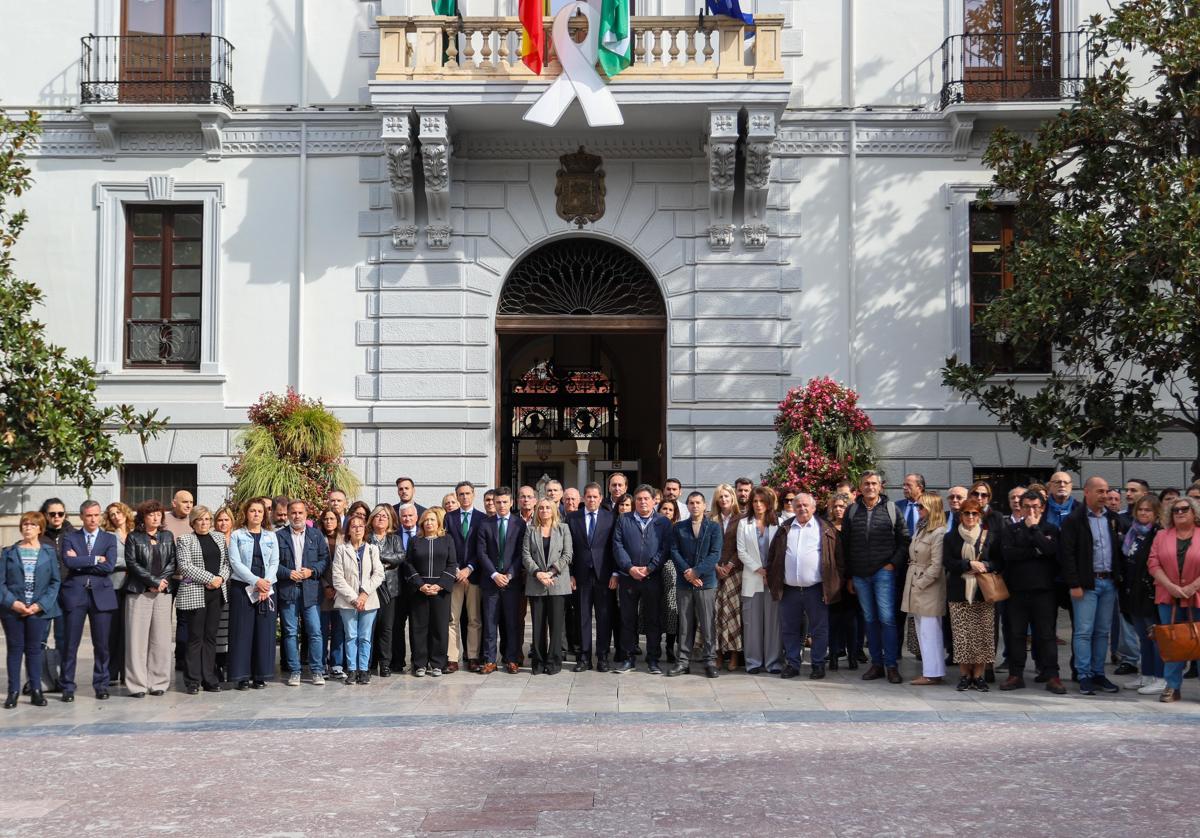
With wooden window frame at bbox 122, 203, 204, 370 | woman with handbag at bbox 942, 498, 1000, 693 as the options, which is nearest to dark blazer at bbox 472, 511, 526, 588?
woman with handbag at bbox 942, 498, 1000, 693

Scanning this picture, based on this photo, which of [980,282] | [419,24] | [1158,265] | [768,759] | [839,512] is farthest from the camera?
[980,282]

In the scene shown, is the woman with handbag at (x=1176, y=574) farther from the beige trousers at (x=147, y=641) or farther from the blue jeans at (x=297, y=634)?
the beige trousers at (x=147, y=641)

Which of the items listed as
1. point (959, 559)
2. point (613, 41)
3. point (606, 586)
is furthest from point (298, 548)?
point (613, 41)

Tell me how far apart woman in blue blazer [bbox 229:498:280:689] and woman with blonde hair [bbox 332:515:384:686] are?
2.11 ft

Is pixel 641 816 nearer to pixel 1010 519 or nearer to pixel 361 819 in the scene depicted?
pixel 361 819

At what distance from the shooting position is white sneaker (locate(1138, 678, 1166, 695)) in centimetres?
1218

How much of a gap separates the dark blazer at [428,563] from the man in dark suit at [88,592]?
2.84m

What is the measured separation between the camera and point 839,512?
45.3 ft

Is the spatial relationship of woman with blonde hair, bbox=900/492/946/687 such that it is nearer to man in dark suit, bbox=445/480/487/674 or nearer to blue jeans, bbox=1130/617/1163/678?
blue jeans, bbox=1130/617/1163/678

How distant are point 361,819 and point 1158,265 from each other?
11.3 meters

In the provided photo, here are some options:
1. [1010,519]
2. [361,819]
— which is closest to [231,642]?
[361,819]

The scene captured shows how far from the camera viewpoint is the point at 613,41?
671 inches

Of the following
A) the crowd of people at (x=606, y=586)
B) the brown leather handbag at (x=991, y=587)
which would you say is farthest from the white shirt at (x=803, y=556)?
the brown leather handbag at (x=991, y=587)

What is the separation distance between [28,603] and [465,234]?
832cm
